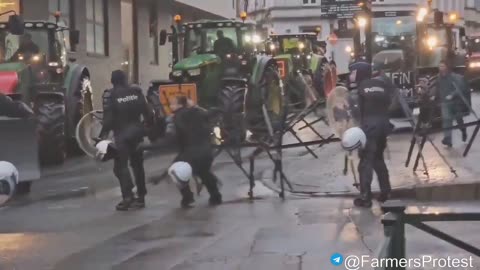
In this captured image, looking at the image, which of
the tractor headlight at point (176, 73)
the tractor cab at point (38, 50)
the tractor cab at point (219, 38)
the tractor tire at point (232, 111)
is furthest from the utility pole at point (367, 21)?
the tractor cab at point (38, 50)

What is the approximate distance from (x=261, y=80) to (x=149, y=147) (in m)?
7.73

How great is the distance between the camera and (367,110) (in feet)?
37.0

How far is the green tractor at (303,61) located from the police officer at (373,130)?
11729mm

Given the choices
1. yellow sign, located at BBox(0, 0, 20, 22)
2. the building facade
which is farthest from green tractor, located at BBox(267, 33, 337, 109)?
yellow sign, located at BBox(0, 0, 20, 22)

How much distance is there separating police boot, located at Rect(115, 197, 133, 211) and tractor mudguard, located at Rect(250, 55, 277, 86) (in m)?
8.25

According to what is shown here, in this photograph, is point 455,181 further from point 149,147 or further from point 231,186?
point 149,147

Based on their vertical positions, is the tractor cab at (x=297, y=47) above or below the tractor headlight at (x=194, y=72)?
above

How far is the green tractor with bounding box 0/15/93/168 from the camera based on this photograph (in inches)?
661

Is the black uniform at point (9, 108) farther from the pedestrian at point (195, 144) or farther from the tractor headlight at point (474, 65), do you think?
the tractor headlight at point (474, 65)

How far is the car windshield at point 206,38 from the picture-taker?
2012 cm

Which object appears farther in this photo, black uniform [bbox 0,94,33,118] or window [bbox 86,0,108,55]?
window [bbox 86,0,108,55]

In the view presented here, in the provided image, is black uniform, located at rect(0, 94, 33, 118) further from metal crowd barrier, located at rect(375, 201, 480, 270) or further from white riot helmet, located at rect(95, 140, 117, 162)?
metal crowd barrier, located at rect(375, 201, 480, 270)

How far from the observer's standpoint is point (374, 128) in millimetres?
11125

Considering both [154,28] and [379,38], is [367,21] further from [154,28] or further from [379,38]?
[154,28]
